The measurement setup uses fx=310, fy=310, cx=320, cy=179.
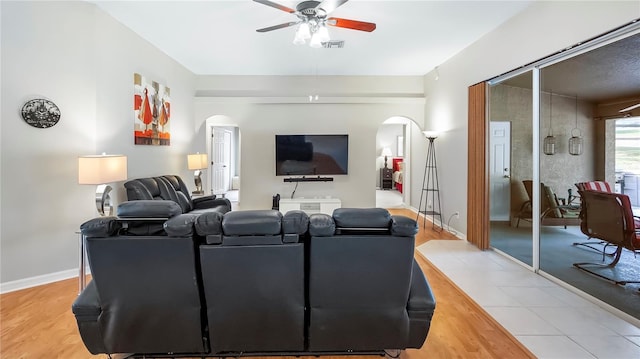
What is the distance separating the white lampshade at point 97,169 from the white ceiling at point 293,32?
167 cm

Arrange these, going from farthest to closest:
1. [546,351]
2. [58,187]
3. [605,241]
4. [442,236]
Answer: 1. [442,236]
2. [58,187]
3. [605,241]
4. [546,351]

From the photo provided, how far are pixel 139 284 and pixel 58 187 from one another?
7.41ft

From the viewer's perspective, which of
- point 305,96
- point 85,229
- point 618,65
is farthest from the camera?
point 305,96

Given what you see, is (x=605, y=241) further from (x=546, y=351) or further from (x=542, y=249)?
(x=546, y=351)

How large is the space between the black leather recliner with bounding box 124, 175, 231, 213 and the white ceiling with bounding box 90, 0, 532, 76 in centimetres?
190

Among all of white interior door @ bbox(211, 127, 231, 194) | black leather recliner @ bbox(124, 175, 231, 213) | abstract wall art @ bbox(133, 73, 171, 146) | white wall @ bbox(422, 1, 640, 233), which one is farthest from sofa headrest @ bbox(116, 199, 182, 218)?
white interior door @ bbox(211, 127, 231, 194)

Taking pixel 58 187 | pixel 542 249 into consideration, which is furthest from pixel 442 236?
pixel 58 187

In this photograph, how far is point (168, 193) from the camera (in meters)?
4.07

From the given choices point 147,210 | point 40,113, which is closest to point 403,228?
point 147,210

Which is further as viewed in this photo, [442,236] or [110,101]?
[442,236]

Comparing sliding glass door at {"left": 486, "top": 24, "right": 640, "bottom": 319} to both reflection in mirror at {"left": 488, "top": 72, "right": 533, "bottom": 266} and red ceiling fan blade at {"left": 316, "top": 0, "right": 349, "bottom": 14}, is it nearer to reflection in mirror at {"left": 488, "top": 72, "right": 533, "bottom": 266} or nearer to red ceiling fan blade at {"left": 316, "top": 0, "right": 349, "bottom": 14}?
reflection in mirror at {"left": 488, "top": 72, "right": 533, "bottom": 266}

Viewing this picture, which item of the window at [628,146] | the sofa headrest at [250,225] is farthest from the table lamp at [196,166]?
the window at [628,146]

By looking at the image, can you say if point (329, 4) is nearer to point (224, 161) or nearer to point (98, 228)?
point (98, 228)

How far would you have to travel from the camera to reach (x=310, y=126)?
628 cm
